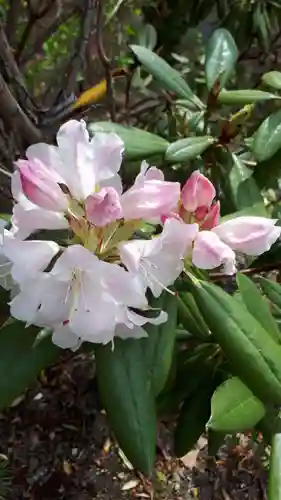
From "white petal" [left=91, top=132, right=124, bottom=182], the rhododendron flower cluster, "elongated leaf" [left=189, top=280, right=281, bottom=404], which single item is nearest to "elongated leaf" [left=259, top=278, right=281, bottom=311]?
"elongated leaf" [left=189, top=280, right=281, bottom=404]

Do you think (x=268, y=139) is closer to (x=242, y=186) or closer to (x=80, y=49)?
(x=242, y=186)

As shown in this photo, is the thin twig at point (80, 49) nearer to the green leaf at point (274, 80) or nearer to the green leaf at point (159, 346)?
the green leaf at point (274, 80)

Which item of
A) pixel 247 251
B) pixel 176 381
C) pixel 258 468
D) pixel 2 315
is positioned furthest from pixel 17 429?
pixel 247 251

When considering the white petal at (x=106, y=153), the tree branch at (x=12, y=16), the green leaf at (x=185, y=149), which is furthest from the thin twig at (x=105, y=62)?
the white petal at (x=106, y=153)

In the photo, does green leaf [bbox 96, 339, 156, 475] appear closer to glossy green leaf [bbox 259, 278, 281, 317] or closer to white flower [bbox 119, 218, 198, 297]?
white flower [bbox 119, 218, 198, 297]

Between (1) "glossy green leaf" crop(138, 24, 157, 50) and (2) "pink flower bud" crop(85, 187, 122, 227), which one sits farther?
(1) "glossy green leaf" crop(138, 24, 157, 50)

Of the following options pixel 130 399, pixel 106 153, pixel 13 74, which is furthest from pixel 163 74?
→ pixel 130 399
